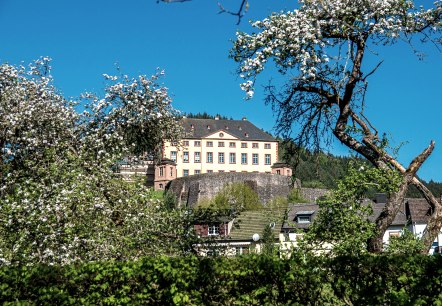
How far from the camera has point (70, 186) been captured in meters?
11.8

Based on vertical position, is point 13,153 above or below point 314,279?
above

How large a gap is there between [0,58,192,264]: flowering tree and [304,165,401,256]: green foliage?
3.12m

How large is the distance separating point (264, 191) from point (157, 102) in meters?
64.2

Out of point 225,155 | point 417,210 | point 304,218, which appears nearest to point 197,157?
point 225,155

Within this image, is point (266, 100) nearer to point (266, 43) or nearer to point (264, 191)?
point (266, 43)

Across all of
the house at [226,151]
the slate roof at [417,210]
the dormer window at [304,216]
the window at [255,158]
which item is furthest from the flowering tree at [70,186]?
the window at [255,158]

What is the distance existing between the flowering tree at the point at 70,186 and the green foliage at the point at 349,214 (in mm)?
3117

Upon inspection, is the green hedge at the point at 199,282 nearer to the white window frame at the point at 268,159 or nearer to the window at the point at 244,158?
the window at the point at 244,158

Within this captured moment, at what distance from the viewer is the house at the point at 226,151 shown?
9781 cm

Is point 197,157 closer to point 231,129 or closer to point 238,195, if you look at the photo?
point 231,129

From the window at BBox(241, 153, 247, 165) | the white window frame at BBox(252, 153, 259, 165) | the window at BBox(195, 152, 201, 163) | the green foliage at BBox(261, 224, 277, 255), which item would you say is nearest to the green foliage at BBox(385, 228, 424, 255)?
the green foliage at BBox(261, 224, 277, 255)

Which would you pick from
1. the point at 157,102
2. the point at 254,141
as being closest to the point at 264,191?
the point at 254,141

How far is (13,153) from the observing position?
15.1 metres

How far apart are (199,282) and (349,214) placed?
3.51 meters
